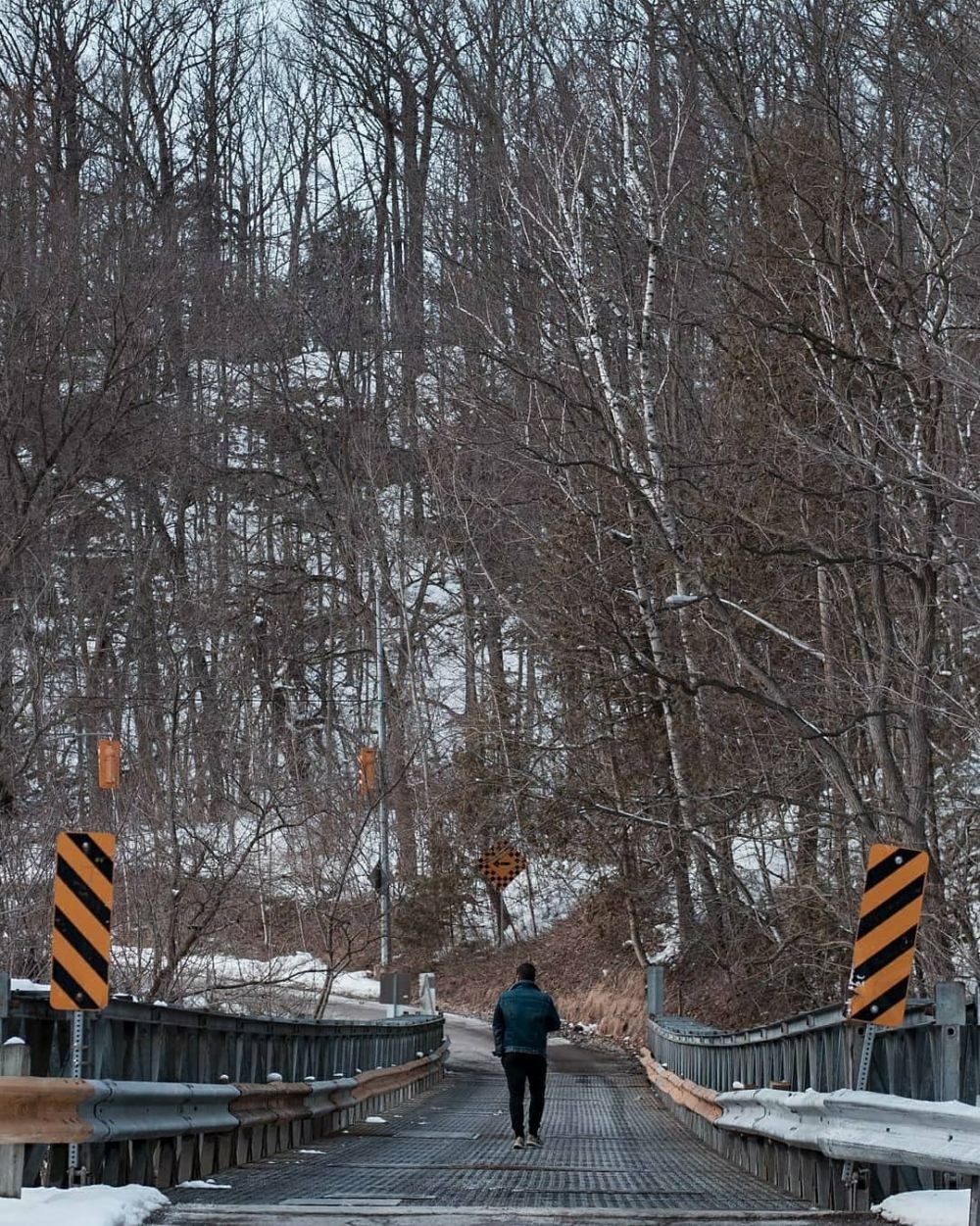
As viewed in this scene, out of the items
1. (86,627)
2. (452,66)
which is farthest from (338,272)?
(86,627)

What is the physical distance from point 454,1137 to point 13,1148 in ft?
34.1

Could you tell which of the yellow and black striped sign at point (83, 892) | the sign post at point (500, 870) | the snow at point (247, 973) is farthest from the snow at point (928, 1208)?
the sign post at point (500, 870)

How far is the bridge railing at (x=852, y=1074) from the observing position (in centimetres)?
815

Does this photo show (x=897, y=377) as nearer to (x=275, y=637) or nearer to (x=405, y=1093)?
(x=405, y=1093)

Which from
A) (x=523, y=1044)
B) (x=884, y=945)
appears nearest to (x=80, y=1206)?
(x=884, y=945)

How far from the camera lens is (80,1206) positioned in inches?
291

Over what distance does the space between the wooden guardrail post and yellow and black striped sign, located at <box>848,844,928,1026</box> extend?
13.3 feet

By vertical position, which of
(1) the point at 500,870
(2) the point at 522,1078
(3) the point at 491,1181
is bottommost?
(3) the point at 491,1181

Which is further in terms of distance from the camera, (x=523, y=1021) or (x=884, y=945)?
(x=523, y=1021)

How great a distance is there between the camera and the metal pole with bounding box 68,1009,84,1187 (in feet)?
27.2

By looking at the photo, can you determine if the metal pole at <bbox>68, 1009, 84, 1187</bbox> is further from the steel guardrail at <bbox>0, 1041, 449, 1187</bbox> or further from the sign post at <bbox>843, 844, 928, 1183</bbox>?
the sign post at <bbox>843, 844, 928, 1183</bbox>

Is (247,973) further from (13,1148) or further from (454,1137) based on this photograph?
(13,1148)

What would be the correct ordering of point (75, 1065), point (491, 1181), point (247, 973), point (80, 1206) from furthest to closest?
point (247, 973)
point (491, 1181)
point (75, 1065)
point (80, 1206)

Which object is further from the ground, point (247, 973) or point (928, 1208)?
point (247, 973)
